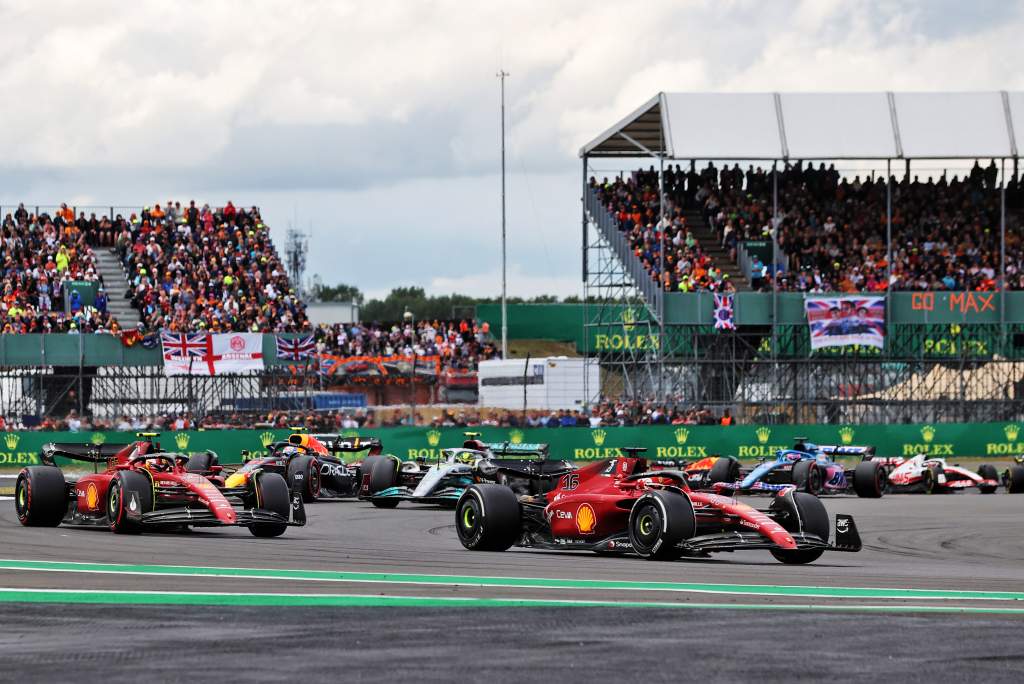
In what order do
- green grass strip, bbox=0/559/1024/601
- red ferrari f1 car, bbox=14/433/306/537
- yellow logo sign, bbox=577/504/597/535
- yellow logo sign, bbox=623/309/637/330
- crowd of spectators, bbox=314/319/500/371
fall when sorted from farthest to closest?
1. crowd of spectators, bbox=314/319/500/371
2. yellow logo sign, bbox=623/309/637/330
3. red ferrari f1 car, bbox=14/433/306/537
4. yellow logo sign, bbox=577/504/597/535
5. green grass strip, bbox=0/559/1024/601

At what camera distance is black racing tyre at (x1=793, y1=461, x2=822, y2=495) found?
102 feet

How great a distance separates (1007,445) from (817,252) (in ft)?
31.6

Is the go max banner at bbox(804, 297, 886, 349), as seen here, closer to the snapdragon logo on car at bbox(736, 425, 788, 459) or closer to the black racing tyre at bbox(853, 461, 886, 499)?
the snapdragon logo on car at bbox(736, 425, 788, 459)

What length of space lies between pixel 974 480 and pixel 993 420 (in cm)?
1546

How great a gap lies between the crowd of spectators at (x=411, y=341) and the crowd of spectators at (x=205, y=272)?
4.31 meters

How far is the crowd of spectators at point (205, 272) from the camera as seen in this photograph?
50.1 meters

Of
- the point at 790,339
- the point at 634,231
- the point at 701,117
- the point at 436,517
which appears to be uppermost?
the point at 701,117

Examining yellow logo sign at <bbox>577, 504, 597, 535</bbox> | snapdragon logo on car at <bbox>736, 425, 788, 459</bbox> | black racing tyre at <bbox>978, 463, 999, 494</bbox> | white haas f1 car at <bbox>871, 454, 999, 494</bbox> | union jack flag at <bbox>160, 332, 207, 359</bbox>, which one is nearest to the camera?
yellow logo sign at <bbox>577, 504, 597, 535</bbox>

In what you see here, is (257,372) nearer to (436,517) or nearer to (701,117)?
(701,117)

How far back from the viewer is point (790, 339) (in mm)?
51500

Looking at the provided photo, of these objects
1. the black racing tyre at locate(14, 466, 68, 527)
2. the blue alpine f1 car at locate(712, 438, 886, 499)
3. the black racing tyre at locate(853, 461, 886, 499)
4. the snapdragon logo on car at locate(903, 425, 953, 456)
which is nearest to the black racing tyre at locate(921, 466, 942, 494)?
the blue alpine f1 car at locate(712, 438, 886, 499)

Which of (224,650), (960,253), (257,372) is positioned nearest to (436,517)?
(224,650)

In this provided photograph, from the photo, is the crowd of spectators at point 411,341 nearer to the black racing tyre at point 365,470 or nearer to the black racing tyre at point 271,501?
the black racing tyre at point 365,470

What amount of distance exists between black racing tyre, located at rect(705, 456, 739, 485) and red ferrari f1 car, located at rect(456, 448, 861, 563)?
13.4 m
